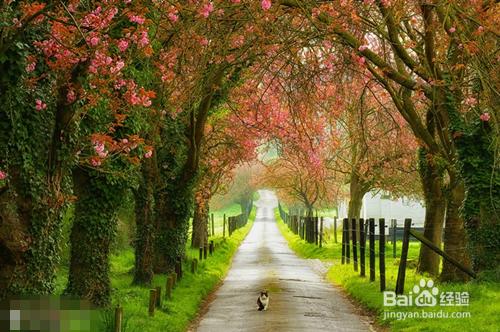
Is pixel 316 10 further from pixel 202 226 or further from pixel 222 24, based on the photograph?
pixel 202 226

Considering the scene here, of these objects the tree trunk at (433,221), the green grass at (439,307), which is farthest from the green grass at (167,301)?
the tree trunk at (433,221)

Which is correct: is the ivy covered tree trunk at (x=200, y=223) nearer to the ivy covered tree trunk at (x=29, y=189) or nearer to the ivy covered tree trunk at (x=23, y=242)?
the ivy covered tree trunk at (x=29, y=189)

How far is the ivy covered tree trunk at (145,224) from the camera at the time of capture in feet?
68.1

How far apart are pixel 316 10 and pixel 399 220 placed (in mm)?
49793

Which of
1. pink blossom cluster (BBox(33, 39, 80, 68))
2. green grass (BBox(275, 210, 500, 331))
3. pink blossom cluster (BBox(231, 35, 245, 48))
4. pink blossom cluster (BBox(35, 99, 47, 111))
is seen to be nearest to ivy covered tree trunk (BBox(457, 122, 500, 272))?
green grass (BBox(275, 210, 500, 331))

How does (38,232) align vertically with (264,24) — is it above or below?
below

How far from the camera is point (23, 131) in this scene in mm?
11406

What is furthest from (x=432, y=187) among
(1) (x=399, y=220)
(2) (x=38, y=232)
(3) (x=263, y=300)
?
(1) (x=399, y=220)

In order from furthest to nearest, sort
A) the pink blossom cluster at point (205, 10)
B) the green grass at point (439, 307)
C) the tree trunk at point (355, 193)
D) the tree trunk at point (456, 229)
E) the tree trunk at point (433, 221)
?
the tree trunk at point (355, 193) < the tree trunk at point (433, 221) < the tree trunk at point (456, 229) < the green grass at point (439, 307) < the pink blossom cluster at point (205, 10)

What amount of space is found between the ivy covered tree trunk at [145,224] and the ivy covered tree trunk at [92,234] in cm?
466


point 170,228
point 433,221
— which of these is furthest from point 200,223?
point 433,221

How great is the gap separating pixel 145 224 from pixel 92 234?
5498mm

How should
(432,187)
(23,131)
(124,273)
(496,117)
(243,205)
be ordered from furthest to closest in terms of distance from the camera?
(243,205) → (124,273) → (432,187) → (496,117) → (23,131)

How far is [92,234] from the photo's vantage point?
51.1 feet
